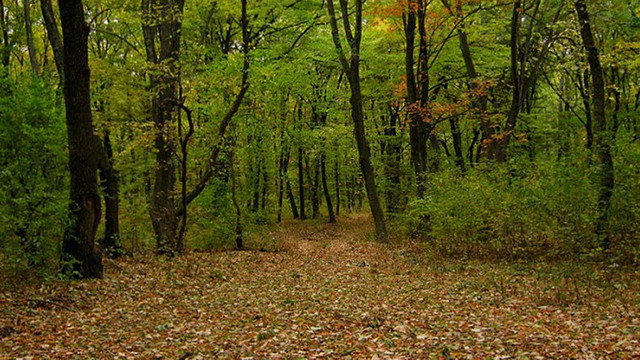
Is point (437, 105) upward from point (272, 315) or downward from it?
upward

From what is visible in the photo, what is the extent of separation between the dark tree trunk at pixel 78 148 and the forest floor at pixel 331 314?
78 cm

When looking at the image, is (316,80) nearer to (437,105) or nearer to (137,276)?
(437,105)

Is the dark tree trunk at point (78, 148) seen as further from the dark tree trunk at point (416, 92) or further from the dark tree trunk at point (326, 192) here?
the dark tree trunk at point (326, 192)

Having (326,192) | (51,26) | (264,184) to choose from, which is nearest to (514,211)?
(51,26)

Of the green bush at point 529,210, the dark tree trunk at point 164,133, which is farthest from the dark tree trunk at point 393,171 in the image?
the dark tree trunk at point 164,133

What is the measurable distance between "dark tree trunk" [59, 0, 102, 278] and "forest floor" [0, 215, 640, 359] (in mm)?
784

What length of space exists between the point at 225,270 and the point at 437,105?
9.42 meters

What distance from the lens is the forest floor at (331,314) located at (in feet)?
19.7

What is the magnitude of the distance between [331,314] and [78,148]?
6.38 m

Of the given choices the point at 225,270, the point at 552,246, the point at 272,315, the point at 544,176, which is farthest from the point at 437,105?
the point at 272,315

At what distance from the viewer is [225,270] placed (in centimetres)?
1248

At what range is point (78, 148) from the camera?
943cm

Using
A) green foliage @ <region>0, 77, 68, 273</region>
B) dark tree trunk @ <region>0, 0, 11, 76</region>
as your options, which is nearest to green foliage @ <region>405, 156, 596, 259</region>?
green foliage @ <region>0, 77, 68, 273</region>

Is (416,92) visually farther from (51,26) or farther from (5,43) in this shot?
(5,43)
